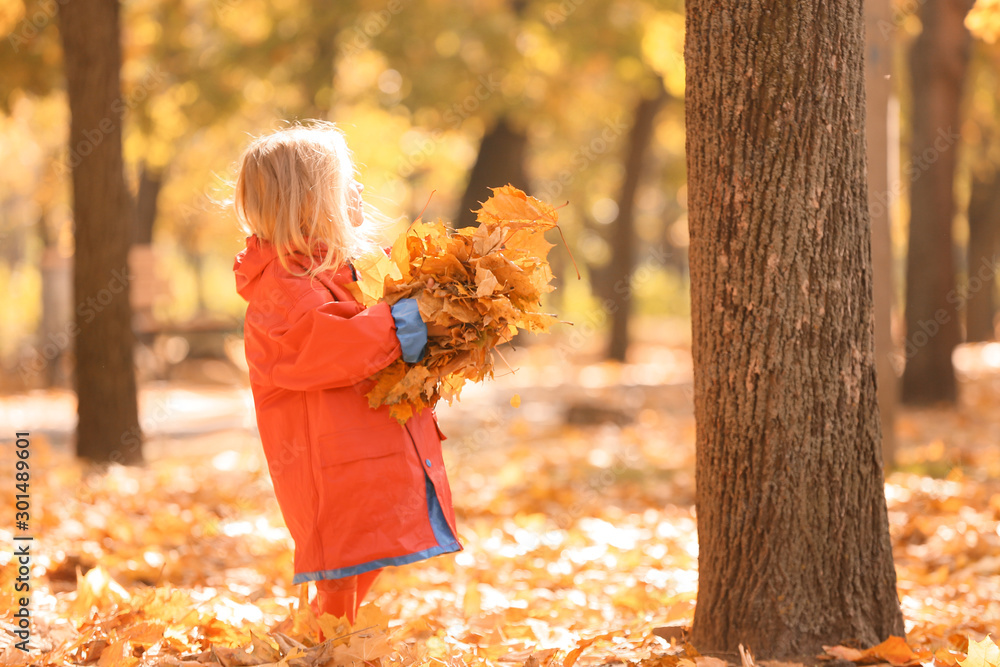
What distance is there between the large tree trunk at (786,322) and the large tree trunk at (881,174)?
3100 millimetres

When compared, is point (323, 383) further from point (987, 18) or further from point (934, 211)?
point (934, 211)

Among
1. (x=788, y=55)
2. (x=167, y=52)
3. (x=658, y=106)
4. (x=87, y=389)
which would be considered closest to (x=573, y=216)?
(x=658, y=106)

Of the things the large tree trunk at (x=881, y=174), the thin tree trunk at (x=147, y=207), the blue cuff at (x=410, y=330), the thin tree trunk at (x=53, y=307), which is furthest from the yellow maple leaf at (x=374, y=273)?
the thin tree trunk at (x=147, y=207)

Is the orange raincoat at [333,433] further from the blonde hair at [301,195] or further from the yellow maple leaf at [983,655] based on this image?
the yellow maple leaf at [983,655]

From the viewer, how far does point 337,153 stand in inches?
105

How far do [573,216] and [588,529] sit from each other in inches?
805

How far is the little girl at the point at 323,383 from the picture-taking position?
2.57m

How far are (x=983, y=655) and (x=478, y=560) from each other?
2631 mm

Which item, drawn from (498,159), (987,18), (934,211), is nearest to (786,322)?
(987,18)

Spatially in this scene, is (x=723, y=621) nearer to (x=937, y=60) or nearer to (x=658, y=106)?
(x=937, y=60)

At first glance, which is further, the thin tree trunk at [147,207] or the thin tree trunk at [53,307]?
the thin tree trunk at [147,207]

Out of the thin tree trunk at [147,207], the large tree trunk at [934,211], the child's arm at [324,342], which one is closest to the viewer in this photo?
the child's arm at [324,342]

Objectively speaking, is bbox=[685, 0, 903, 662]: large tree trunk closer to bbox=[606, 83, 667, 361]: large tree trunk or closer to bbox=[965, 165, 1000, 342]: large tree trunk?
bbox=[606, 83, 667, 361]: large tree trunk

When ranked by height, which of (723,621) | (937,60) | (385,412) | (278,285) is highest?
(937,60)
